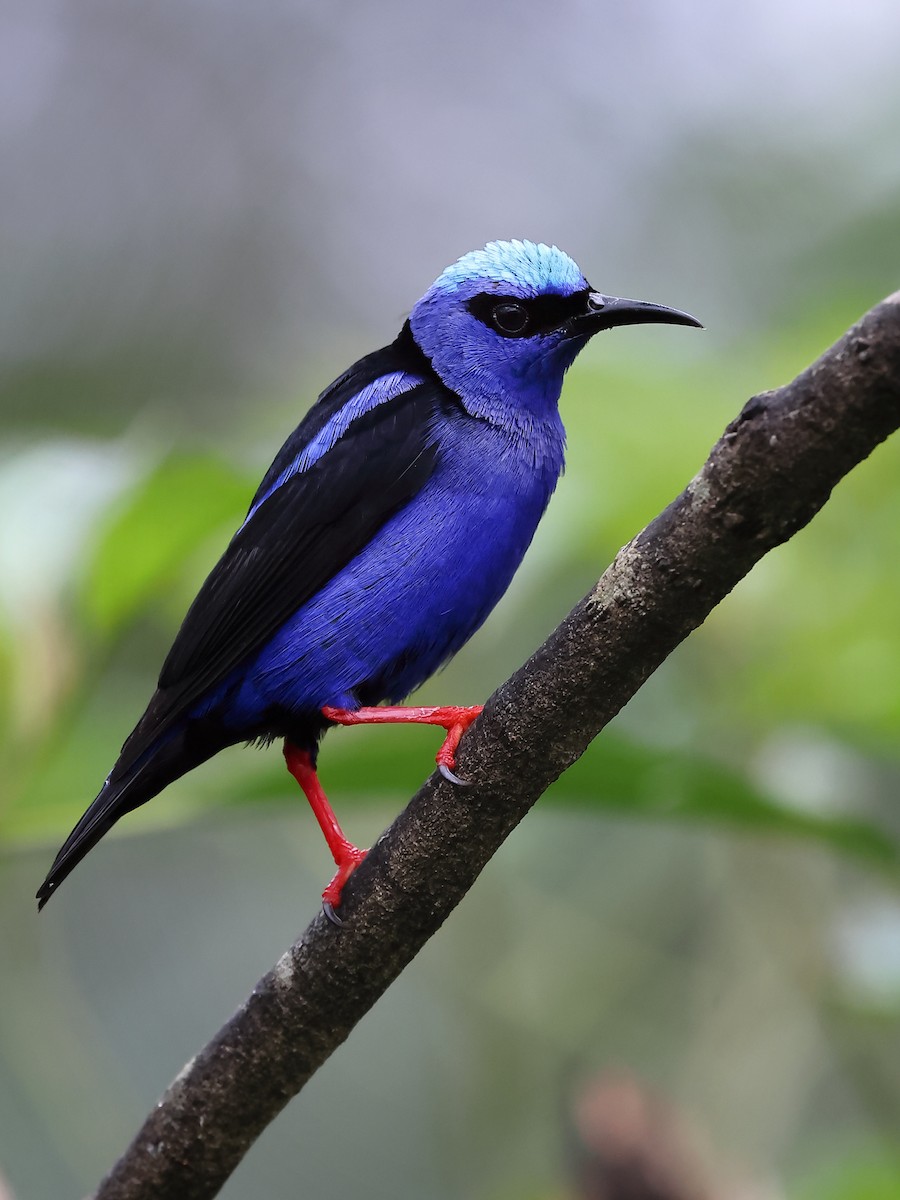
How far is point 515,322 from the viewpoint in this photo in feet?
13.5

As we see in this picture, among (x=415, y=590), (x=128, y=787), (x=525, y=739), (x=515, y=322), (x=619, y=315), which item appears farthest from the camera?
(x=515, y=322)

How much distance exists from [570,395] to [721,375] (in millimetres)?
455

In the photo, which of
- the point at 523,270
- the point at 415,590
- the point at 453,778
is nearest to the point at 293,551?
the point at 415,590

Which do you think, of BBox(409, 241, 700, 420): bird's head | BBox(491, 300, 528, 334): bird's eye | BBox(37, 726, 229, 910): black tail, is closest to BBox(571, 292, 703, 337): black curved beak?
BBox(409, 241, 700, 420): bird's head

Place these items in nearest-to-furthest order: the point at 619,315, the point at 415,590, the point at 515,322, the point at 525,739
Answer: the point at 525,739, the point at 415,590, the point at 619,315, the point at 515,322

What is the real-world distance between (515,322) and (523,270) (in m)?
0.16

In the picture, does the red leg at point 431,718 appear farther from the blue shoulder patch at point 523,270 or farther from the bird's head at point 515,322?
the blue shoulder patch at point 523,270

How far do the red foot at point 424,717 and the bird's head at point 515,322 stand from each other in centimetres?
86

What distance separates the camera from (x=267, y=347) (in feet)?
28.2

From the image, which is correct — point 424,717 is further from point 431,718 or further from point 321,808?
point 321,808

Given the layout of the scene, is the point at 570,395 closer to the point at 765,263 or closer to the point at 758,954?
the point at 758,954

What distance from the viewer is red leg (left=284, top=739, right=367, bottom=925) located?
12.1 feet

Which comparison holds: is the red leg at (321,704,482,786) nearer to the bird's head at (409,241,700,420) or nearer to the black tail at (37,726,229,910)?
the black tail at (37,726,229,910)

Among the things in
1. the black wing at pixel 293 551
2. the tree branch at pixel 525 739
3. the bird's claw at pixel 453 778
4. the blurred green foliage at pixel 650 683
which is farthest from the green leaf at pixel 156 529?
the bird's claw at pixel 453 778
